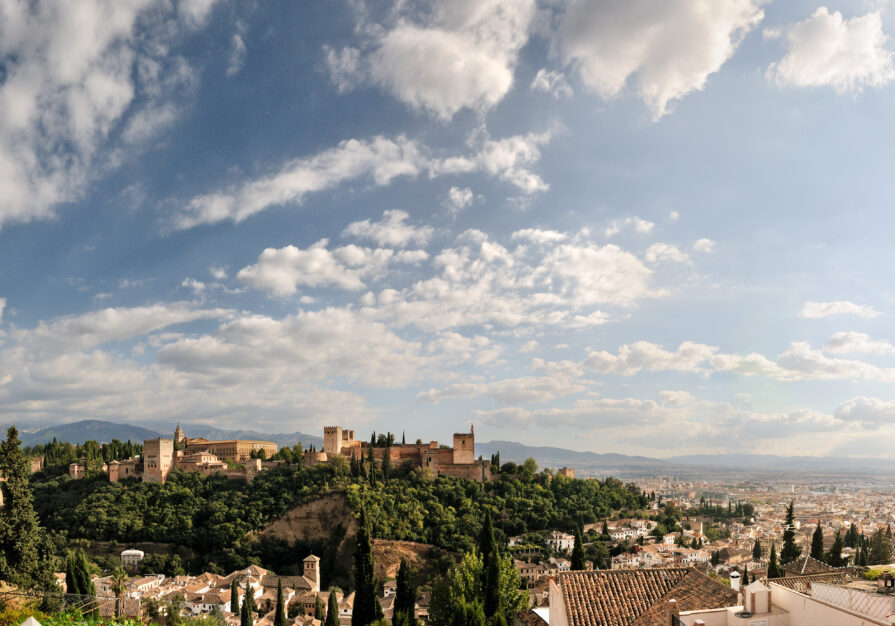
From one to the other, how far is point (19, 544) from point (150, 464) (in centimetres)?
4693

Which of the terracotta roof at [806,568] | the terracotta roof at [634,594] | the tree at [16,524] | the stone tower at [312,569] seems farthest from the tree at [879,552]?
the tree at [16,524]

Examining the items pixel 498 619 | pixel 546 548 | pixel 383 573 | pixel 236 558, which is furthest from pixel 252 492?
pixel 498 619

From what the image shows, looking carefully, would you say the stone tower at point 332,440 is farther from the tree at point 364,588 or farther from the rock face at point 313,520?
the tree at point 364,588

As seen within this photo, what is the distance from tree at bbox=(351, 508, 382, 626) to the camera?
23.0 metres

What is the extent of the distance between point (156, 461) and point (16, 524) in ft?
152

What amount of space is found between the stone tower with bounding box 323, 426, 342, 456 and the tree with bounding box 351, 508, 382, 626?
134 ft

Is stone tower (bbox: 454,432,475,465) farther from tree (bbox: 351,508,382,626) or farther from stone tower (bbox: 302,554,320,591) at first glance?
tree (bbox: 351,508,382,626)

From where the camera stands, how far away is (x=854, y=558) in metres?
45.4

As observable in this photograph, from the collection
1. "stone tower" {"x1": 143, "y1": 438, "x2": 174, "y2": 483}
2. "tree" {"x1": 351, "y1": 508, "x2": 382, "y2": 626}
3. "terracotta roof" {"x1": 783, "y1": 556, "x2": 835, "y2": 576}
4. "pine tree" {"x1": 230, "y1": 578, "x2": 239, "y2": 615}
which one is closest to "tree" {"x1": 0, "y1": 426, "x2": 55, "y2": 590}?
"tree" {"x1": 351, "y1": 508, "x2": 382, "y2": 626}

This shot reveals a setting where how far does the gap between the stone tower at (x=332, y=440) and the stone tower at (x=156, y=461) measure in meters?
15.7

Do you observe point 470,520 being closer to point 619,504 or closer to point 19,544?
point 619,504

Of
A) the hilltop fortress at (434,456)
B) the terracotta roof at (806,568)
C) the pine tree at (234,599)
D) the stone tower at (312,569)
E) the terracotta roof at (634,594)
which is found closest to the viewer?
the terracotta roof at (634,594)

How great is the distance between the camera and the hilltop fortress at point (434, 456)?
61156 millimetres

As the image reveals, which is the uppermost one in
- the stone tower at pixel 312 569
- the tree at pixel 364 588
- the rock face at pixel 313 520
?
the tree at pixel 364 588
